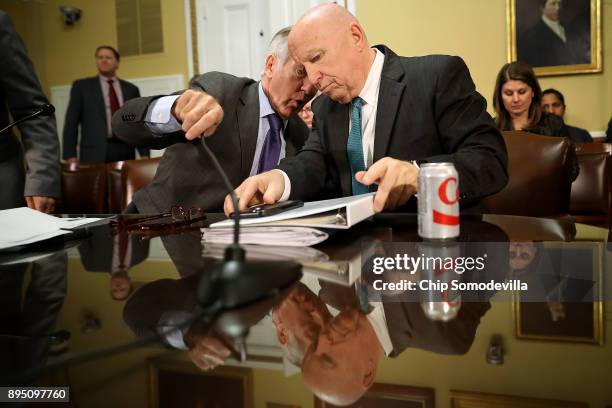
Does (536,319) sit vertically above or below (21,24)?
below

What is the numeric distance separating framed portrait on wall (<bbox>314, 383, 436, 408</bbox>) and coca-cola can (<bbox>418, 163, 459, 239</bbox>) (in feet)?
1.70

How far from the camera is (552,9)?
4867mm

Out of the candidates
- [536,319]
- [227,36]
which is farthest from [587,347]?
[227,36]

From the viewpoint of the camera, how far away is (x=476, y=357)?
0.44m

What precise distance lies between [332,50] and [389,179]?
27.6 inches

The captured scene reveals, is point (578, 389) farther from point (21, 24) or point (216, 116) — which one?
point (21, 24)

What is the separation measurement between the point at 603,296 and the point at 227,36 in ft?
18.7

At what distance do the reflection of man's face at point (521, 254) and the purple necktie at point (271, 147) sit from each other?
4.04ft

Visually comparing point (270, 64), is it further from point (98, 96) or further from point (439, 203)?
point (98, 96)

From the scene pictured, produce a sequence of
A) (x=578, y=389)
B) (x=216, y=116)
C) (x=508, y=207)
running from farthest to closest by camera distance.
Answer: (x=508, y=207) < (x=216, y=116) < (x=578, y=389)

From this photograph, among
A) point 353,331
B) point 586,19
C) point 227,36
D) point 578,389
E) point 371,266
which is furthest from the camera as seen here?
point 227,36

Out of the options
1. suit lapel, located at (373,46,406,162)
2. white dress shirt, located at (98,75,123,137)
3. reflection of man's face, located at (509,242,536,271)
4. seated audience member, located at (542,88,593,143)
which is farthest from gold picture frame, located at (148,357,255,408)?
white dress shirt, located at (98,75,123,137)

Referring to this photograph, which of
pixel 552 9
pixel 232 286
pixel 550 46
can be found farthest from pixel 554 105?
pixel 232 286

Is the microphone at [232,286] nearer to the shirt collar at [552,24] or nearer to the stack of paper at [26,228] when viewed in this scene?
the stack of paper at [26,228]
